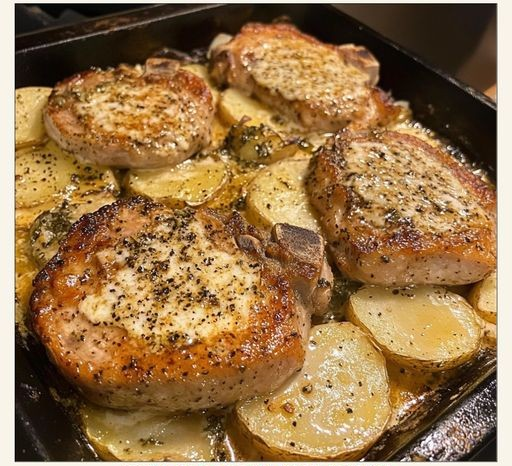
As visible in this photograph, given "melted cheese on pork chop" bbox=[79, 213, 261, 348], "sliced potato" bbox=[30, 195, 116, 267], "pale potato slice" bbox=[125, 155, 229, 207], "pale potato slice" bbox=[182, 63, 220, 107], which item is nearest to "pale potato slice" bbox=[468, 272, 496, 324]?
"melted cheese on pork chop" bbox=[79, 213, 261, 348]

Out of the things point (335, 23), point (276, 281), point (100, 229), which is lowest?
point (100, 229)

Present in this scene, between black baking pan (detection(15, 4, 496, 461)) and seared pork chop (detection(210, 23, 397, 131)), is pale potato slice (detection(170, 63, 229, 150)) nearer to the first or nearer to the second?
seared pork chop (detection(210, 23, 397, 131))

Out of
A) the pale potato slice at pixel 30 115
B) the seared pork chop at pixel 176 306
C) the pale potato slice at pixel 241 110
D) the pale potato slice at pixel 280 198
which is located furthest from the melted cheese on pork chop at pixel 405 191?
the pale potato slice at pixel 30 115

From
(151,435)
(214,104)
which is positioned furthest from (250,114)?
(151,435)

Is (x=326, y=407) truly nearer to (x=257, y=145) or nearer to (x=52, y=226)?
(x=52, y=226)

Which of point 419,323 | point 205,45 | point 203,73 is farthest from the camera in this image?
point 205,45

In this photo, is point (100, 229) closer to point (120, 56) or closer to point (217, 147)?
point (217, 147)

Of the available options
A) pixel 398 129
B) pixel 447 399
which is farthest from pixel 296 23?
pixel 447 399
